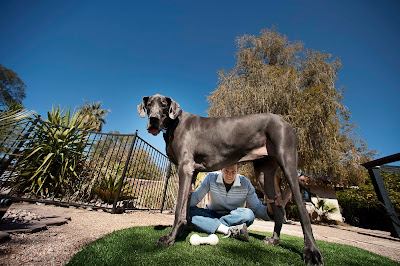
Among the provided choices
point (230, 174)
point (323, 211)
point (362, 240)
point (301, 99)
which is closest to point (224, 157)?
point (230, 174)

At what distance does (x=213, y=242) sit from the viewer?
7.61ft

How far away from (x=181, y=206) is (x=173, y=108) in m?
1.37

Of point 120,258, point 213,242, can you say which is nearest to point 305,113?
point 213,242

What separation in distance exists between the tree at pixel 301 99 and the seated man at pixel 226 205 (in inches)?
300

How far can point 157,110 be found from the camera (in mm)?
2570

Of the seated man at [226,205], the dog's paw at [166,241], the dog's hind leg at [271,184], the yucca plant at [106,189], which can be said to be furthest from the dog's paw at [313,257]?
the yucca plant at [106,189]

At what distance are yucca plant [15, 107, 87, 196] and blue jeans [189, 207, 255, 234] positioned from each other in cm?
406

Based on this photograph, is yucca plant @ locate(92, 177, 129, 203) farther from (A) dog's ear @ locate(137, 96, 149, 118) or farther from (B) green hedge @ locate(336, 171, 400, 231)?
(B) green hedge @ locate(336, 171, 400, 231)

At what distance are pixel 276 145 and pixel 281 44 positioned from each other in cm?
1527

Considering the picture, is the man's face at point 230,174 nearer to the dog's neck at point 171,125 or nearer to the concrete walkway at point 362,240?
the dog's neck at point 171,125

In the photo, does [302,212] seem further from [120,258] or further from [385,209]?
[385,209]

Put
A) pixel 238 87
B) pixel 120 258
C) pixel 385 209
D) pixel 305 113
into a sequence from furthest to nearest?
pixel 238 87 → pixel 305 113 → pixel 385 209 → pixel 120 258

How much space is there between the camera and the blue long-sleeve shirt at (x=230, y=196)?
3.29m

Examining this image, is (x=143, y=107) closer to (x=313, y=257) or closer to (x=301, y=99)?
(x=313, y=257)
